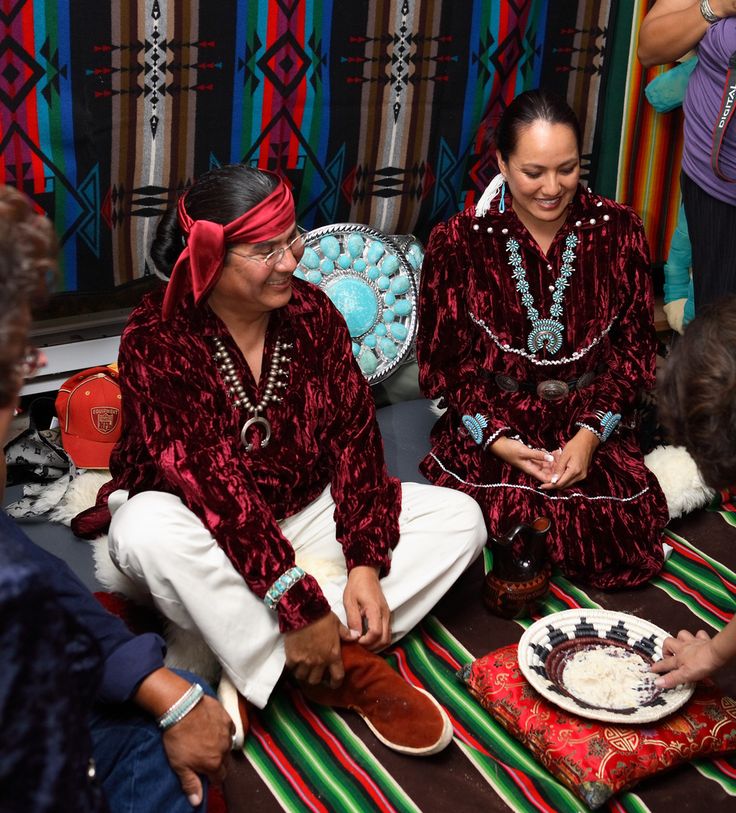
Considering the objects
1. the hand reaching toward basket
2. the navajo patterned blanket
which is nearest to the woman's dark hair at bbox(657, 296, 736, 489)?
the hand reaching toward basket

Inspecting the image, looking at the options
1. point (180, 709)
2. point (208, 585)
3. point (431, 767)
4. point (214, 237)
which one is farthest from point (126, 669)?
point (214, 237)

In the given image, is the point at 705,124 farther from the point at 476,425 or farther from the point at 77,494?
the point at 77,494

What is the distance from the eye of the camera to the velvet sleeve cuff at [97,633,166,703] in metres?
1.92

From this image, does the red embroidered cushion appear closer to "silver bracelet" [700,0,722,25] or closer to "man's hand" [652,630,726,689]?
"man's hand" [652,630,726,689]

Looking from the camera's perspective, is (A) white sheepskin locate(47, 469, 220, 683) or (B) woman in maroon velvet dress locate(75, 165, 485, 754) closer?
(B) woman in maroon velvet dress locate(75, 165, 485, 754)

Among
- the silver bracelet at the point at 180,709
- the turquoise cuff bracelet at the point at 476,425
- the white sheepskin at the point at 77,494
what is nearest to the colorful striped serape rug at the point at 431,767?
the silver bracelet at the point at 180,709

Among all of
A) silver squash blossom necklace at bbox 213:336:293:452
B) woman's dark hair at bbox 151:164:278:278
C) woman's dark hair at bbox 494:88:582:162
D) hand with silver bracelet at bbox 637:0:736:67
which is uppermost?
hand with silver bracelet at bbox 637:0:736:67

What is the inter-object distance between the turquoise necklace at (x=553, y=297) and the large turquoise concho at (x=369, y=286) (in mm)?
690

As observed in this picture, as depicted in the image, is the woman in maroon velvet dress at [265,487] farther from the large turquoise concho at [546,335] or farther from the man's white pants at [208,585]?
the large turquoise concho at [546,335]

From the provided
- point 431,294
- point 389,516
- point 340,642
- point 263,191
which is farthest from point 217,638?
point 431,294

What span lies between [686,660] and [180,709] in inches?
40.9

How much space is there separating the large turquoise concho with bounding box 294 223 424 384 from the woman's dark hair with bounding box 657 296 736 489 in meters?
1.73

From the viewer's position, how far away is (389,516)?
2701 millimetres

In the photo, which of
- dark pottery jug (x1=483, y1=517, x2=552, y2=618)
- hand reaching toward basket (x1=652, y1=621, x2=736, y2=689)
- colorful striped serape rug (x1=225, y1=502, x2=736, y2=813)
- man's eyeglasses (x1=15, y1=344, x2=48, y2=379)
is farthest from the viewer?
dark pottery jug (x1=483, y1=517, x2=552, y2=618)
